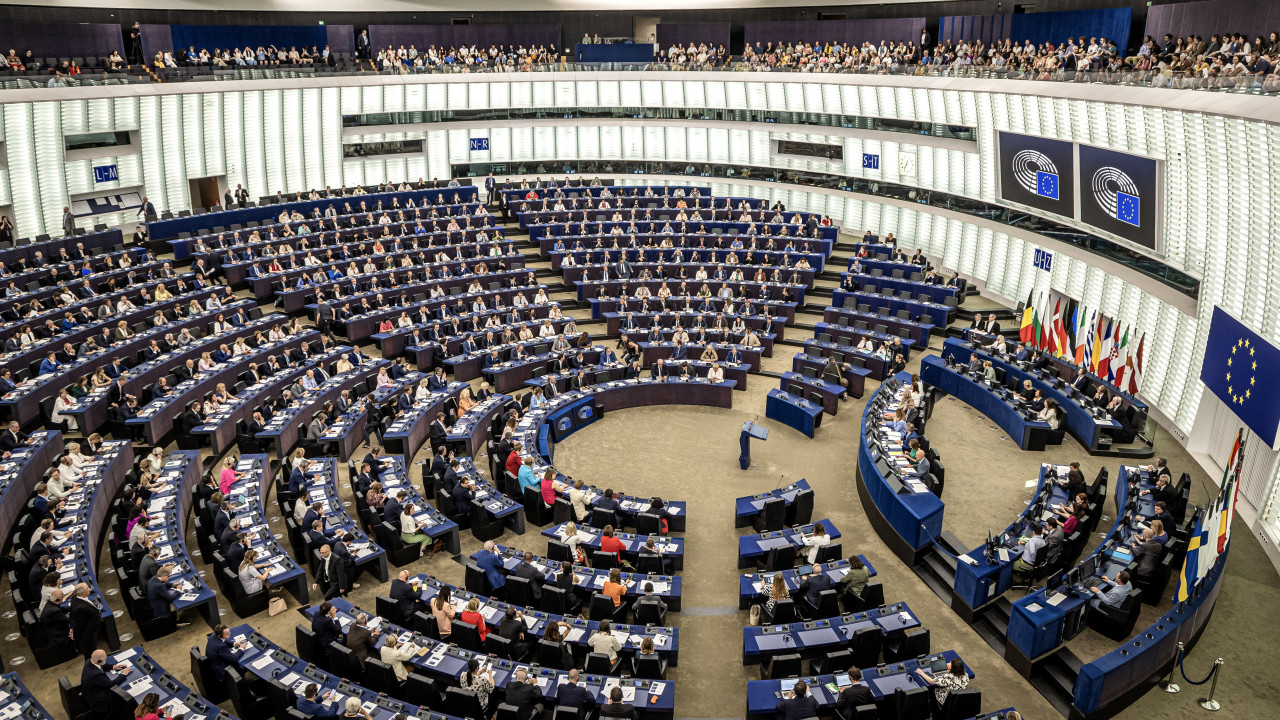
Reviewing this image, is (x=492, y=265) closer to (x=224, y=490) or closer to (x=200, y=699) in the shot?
(x=224, y=490)

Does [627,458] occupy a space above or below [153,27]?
below

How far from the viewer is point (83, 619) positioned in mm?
13086

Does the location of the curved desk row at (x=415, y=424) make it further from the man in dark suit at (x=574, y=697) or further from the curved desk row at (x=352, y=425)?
the man in dark suit at (x=574, y=697)

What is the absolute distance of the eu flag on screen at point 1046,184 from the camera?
27062 millimetres

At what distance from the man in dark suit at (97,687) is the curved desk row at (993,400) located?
1911 cm

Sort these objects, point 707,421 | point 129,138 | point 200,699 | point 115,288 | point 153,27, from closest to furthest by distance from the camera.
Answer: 1. point 200,699
2. point 707,421
3. point 115,288
4. point 129,138
5. point 153,27

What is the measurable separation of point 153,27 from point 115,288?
1799 centimetres

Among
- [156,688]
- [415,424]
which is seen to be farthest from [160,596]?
[415,424]

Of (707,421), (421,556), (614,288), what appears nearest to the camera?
(421,556)

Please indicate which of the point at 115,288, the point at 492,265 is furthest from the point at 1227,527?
the point at 115,288

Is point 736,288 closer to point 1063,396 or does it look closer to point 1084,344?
point 1084,344

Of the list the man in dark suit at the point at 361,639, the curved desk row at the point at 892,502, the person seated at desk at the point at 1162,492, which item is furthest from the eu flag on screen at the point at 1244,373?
the man in dark suit at the point at 361,639

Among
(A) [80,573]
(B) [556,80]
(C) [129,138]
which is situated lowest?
(A) [80,573]

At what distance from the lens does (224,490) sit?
55.8 ft
